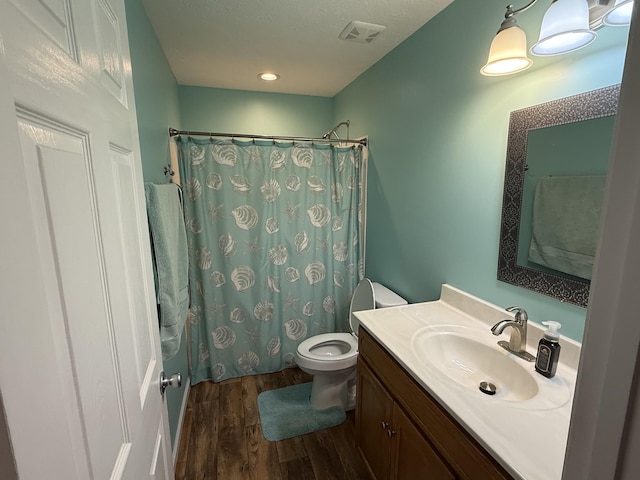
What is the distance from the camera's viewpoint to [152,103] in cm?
160

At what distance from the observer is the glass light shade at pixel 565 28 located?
0.89 m

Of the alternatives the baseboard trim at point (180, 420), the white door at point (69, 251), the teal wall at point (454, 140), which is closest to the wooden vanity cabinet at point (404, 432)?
the teal wall at point (454, 140)

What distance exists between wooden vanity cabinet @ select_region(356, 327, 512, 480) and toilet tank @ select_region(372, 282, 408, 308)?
429mm

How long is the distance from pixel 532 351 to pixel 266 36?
2.13 meters

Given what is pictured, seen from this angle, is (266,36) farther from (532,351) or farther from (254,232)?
(532,351)

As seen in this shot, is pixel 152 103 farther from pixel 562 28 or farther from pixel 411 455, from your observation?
pixel 411 455

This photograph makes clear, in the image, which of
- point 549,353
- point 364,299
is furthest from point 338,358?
point 549,353

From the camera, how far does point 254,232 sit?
2342 millimetres

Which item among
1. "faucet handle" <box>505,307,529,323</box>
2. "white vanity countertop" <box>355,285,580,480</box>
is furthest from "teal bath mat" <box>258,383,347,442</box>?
"faucet handle" <box>505,307,529,323</box>

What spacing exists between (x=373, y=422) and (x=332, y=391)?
68 cm

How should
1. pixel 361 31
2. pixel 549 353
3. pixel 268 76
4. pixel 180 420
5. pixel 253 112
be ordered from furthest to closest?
pixel 253 112, pixel 268 76, pixel 180 420, pixel 361 31, pixel 549 353

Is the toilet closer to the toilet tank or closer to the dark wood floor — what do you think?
the toilet tank

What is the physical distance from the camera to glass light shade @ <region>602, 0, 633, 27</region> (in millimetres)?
826

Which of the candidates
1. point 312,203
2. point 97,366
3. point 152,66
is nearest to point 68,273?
point 97,366
